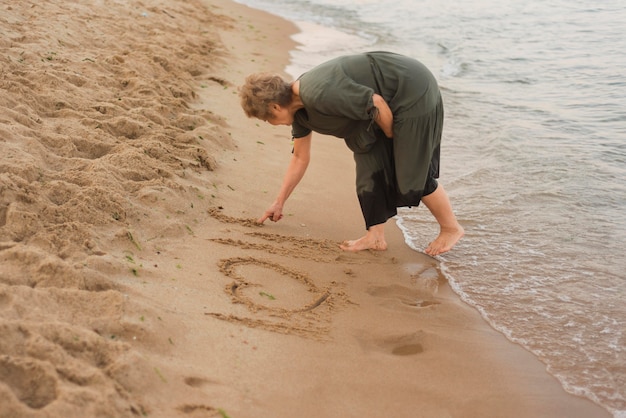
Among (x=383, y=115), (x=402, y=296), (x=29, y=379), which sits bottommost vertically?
(x=402, y=296)

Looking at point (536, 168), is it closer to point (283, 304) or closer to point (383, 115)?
point (383, 115)

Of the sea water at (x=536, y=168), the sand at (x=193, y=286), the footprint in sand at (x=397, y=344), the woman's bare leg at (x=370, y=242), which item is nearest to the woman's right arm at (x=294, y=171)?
the sand at (x=193, y=286)

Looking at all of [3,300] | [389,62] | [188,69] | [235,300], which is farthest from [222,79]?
[3,300]

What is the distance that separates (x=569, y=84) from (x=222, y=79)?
4.11m

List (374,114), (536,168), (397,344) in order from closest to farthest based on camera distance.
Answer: (397,344) → (374,114) → (536,168)

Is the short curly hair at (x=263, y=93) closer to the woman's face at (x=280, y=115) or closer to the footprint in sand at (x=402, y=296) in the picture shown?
the woman's face at (x=280, y=115)

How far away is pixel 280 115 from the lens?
3.72 m

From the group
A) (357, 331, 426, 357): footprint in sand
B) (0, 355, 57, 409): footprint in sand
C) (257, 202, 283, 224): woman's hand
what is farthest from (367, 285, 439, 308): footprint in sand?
(0, 355, 57, 409): footprint in sand

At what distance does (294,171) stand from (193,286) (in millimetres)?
1179

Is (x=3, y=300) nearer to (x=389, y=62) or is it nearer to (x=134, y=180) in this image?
(x=134, y=180)

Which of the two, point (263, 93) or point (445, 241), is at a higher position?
point (263, 93)

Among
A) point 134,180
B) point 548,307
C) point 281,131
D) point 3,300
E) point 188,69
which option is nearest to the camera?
point 3,300

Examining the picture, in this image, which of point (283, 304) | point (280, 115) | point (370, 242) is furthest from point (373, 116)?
point (283, 304)

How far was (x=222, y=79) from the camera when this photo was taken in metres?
7.16
